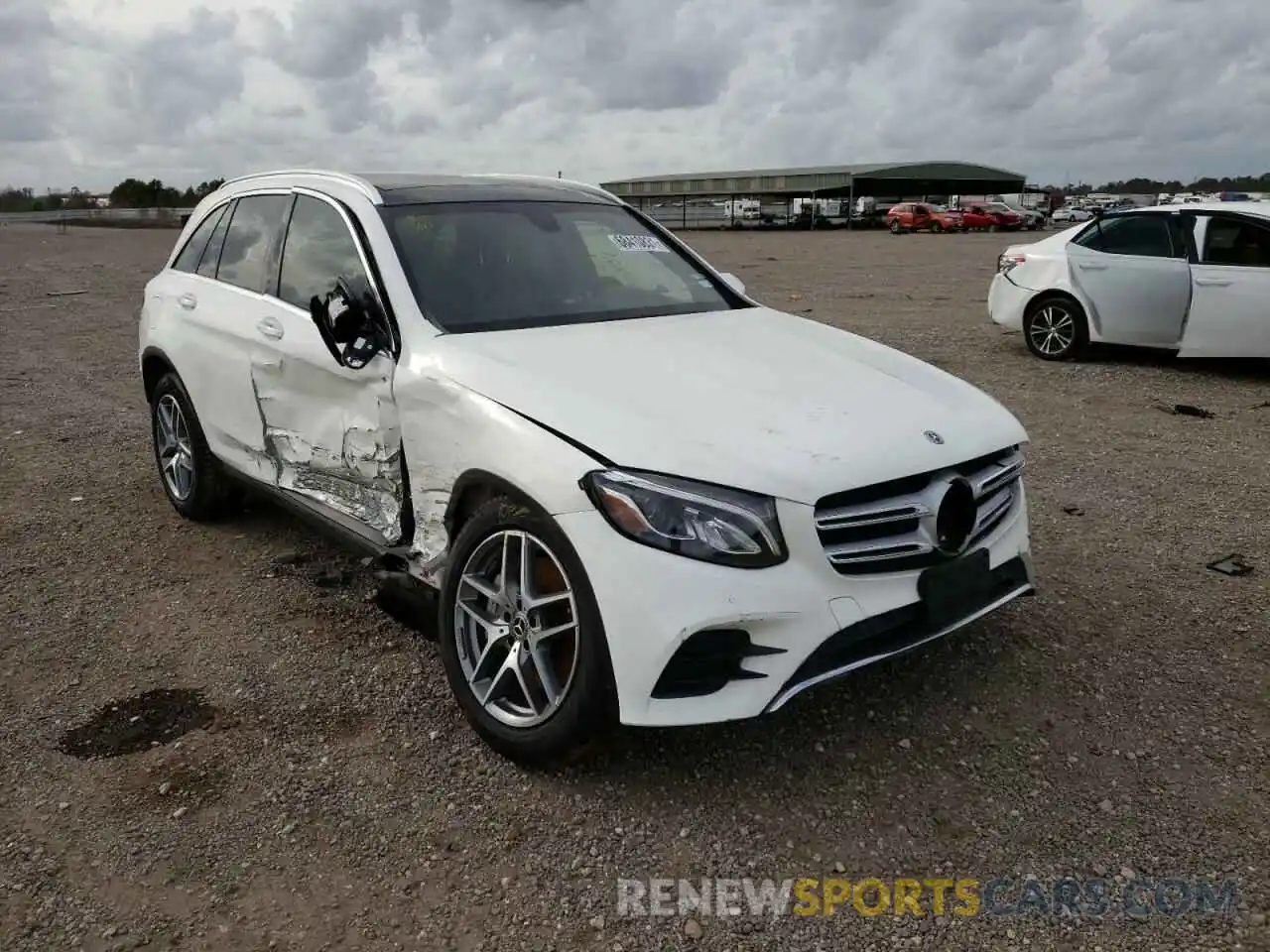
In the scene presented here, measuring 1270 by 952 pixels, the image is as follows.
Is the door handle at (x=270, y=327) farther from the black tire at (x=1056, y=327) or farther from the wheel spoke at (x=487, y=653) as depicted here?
the black tire at (x=1056, y=327)

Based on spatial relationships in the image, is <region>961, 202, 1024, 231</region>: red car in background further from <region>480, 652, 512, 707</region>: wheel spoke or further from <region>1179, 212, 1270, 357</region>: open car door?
<region>480, 652, 512, 707</region>: wheel spoke

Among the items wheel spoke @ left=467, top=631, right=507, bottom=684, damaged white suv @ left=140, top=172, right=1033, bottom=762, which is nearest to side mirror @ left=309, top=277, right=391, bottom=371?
damaged white suv @ left=140, top=172, right=1033, bottom=762

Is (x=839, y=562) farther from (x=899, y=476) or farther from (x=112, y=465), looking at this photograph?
(x=112, y=465)

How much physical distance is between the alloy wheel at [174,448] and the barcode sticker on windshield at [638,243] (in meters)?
2.47

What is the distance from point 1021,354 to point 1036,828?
8727mm

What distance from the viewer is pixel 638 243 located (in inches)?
185

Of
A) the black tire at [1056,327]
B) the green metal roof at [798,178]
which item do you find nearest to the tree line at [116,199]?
the green metal roof at [798,178]

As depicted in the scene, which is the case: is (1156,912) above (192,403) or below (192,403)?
below

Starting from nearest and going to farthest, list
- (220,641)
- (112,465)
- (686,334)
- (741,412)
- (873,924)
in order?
(873,924) < (741,412) < (686,334) < (220,641) < (112,465)

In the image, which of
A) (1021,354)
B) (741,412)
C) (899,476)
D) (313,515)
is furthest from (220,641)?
(1021,354)

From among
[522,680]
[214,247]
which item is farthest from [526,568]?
[214,247]

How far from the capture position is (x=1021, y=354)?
429 inches

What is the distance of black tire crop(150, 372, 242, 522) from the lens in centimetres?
532

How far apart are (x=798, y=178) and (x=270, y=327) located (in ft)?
210
